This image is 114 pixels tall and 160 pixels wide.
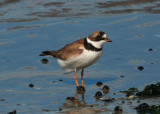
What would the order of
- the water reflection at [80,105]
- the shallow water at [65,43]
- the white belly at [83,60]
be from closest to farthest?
the water reflection at [80,105] < the shallow water at [65,43] < the white belly at [83,60]

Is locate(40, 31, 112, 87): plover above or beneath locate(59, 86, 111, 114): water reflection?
above

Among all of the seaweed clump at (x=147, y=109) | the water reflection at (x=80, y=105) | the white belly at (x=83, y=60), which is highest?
the white belly at (x=83, y=60)

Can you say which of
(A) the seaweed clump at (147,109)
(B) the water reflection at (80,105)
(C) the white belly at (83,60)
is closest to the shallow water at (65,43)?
(B) the water reflection at (80,105)

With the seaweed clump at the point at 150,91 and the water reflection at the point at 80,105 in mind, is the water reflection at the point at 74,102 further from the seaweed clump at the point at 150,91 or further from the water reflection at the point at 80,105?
the seaweed clump at the point at 150,91

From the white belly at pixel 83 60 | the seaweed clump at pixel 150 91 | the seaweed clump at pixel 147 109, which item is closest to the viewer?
the seaweed clump at pixel 147 109

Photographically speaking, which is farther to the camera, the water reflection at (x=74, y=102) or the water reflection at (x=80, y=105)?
the water reflection at (x=74, y=102)

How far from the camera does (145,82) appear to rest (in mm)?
7582

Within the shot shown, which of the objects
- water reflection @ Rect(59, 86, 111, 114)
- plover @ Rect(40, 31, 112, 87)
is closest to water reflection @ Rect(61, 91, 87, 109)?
water reflection @ Rect(59, 86, 111, 114)

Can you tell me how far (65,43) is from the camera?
32.6ft

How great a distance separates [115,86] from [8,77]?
6.17 ft

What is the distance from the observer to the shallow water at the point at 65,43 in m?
7.02

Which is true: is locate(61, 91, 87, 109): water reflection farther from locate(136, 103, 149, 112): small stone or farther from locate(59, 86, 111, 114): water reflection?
locate(136, 103, 149, 112): small stone

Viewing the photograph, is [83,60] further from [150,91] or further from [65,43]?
[65,43]

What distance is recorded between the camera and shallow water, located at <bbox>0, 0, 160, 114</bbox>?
7023 mm
